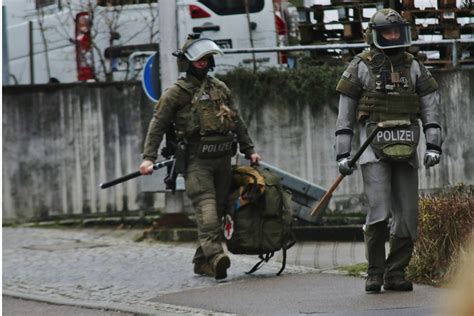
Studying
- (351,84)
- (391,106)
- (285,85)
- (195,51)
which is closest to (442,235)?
(391,106)

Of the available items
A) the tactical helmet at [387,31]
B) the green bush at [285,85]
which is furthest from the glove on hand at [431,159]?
the green bush at [285,85]

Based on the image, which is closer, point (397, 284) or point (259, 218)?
point (397, 284)

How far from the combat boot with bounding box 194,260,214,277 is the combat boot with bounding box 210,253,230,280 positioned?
0.29 m

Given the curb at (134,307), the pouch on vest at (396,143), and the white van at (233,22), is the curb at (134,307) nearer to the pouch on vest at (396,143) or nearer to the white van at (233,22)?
the pouch on vest at (396,143)

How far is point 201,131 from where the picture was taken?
34.7ft

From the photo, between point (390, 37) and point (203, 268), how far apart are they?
2934 mm

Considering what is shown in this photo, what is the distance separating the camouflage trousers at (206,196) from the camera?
10.6 m

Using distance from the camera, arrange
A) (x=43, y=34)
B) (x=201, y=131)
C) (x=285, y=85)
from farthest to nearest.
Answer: (x=43, y=34), (x=285, y=85), (x=201, y=131)

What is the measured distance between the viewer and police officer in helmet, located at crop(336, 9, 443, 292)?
29.5 feet

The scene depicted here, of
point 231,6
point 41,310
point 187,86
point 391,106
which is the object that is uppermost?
point 231,6

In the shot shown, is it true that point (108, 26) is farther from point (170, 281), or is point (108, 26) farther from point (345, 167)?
point (345, 167)

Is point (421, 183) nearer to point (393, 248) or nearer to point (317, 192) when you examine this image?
point (317, 192)

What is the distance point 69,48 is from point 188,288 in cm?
961

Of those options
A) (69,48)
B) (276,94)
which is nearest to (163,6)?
(276,94)
